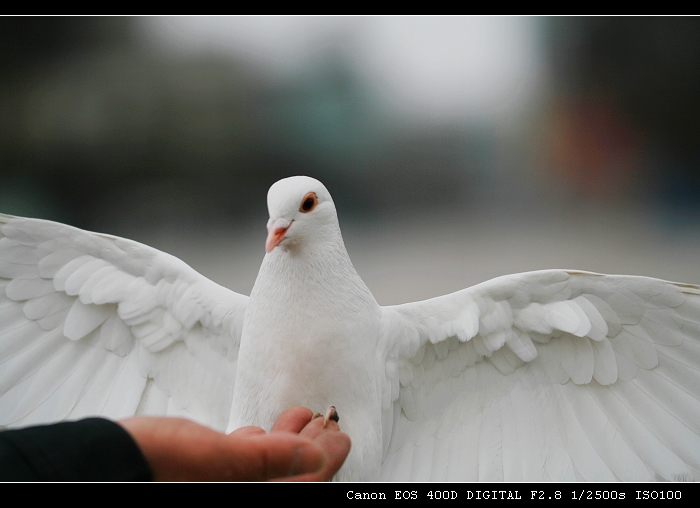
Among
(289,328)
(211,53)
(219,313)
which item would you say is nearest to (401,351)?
(289,328)

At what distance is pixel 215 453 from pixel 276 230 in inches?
11.5

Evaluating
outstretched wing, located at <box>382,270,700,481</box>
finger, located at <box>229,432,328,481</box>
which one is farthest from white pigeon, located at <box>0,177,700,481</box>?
finger, located at <box>229,432,328,481</box>

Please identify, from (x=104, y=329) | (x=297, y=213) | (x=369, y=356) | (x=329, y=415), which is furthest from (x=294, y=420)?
(x=104, y=329)

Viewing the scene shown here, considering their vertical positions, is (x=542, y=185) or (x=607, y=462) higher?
(x=542, y=185)

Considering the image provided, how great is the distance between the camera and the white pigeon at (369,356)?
2.65ft

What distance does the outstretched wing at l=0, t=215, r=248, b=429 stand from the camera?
3.11 ft

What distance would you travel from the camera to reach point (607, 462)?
0.91 m

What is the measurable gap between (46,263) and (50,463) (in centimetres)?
58

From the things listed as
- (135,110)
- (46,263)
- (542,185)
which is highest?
(135,110)

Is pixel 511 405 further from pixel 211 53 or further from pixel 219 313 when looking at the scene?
pixel 211 53

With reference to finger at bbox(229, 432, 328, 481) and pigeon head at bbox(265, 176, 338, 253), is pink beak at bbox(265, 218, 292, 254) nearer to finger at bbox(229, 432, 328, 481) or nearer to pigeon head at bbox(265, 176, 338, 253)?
pigeon head at bbox(265, 176, 338, 253)

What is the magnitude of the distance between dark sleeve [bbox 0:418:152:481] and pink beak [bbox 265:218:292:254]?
0.28 m

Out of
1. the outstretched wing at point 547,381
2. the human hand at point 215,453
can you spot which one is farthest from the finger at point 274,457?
the outstretched wing at point 547,381

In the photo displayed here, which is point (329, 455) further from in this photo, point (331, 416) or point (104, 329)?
point (104, 329)
